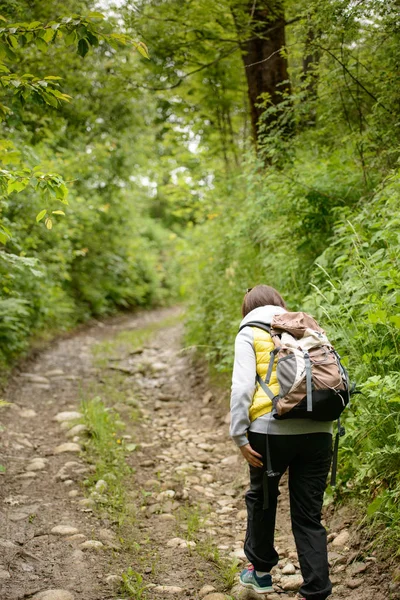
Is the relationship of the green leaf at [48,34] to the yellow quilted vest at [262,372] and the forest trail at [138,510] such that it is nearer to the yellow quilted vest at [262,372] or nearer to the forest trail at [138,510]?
the yellow quilted vest at [262,372]

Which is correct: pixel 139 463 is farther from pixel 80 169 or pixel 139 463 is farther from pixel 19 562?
pixel 80 169

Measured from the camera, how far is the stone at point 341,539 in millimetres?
3135

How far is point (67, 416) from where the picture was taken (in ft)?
18.6

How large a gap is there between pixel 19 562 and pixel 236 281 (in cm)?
394

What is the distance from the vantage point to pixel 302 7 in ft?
14.9

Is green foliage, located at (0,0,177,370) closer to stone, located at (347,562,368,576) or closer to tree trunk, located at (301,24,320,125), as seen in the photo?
tree trunk, located at (301,24,320,125)

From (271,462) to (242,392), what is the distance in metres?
0.41

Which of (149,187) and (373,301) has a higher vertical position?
(149,187)

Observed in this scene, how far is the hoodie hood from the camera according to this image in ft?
9.63

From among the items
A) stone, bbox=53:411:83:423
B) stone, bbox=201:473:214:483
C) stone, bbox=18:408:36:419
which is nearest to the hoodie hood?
stone, bbox=201:473:214:483

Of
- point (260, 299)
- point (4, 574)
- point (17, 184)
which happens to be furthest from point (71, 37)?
point (4, 574)

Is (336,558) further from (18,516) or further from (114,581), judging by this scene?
(18,516)

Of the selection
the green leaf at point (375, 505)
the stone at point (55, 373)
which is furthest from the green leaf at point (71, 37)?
the stone at point (55, 373)

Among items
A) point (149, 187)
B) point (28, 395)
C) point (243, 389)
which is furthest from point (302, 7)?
point (149, 187)
